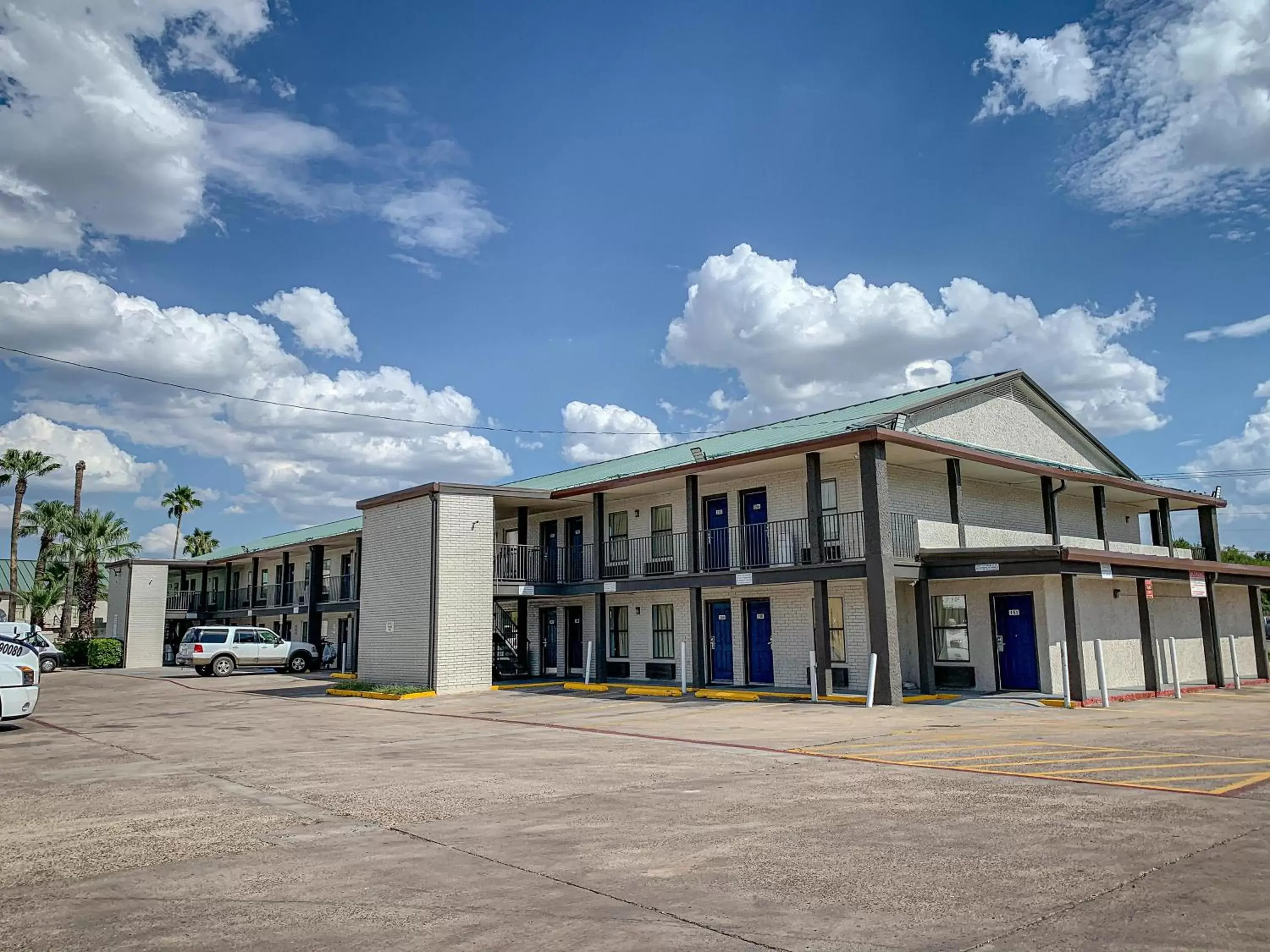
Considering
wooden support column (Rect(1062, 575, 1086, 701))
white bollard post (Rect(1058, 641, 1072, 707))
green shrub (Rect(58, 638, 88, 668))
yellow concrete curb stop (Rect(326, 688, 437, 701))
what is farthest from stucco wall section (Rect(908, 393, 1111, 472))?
green shrub (Rect(58, 638, 88, 668))

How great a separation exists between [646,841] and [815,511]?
14.5 metres

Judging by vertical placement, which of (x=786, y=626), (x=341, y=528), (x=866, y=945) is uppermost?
(x=341, y=528)

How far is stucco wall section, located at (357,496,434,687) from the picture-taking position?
24.9 meters

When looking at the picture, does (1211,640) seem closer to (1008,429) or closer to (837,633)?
(1008,429)

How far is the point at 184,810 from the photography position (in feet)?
28.6

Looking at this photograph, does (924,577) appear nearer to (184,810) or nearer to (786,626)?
(786,626)

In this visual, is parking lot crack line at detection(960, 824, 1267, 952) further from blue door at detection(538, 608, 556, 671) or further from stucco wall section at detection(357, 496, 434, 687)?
blue door at detection(538, 608, 556, 671)

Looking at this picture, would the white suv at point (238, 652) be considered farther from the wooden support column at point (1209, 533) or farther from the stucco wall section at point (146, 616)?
the wooden support column at point (1209, 533)

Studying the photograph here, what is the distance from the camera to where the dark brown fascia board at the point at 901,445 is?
785 inches

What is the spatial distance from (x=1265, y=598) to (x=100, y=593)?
78.9m

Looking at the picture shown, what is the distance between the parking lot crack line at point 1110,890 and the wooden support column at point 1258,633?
24.8 m

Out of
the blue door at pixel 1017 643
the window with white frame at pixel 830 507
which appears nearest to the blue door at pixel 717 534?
the window with white frame at pixel 830 507

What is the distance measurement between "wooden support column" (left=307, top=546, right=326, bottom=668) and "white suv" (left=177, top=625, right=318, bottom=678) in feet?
1.38

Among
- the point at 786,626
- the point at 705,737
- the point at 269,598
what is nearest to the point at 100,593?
the point at 269,598
